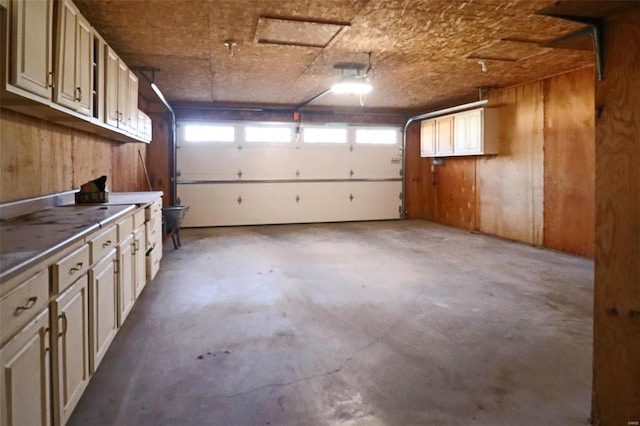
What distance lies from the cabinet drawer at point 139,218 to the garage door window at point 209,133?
4.59 meters

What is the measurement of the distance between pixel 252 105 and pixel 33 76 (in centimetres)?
612

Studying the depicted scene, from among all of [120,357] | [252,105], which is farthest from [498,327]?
[252,105]

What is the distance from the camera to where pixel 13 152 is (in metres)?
2.59

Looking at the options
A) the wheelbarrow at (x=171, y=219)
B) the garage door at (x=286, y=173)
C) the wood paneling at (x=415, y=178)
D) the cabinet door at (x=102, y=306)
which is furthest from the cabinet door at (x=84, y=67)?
the wood paneling at (x=415, y=178)

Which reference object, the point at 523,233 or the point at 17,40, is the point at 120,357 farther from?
the point at 523,233

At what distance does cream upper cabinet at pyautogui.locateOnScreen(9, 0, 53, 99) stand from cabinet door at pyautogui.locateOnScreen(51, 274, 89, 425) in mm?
1040

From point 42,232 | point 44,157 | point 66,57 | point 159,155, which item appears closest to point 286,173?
point 159,155

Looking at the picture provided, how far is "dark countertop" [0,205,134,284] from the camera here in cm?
137

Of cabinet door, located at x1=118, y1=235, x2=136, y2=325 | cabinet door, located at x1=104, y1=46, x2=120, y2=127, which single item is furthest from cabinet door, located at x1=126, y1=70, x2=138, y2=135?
cabinet door, located at x1=118, y1=235, x2=136, y2=325

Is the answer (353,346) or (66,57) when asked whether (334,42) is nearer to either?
(66,57)

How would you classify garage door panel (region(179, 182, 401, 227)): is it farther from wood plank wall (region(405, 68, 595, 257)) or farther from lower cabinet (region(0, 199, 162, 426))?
lower cabinet (region(0, 199, 162, 426))

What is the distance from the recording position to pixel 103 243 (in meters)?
2.35

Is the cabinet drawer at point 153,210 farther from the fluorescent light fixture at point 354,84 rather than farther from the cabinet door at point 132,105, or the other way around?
the fluorescent light fixture at point 354,84

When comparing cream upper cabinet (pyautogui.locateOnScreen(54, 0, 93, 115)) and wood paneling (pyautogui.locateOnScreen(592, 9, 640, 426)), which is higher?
cream upper cabinet (pyautogui.locateOnScreen(54, 0, 93, 115))
